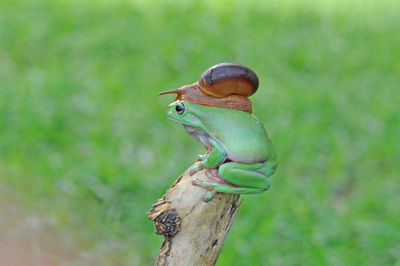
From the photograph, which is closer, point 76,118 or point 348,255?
point 348,255

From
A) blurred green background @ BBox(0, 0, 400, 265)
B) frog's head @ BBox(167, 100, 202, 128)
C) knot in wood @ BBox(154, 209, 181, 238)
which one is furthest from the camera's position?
blurred green background @ BBox(0, 0, 400, 265)

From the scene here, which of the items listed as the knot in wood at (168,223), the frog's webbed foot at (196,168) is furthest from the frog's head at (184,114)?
the knot in wood at (168,223)

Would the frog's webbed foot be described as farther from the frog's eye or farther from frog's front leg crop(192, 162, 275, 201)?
the frog's eye

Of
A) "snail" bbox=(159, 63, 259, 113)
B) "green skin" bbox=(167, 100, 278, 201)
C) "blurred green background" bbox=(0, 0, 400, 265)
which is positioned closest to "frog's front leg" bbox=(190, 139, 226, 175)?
"green skin" bbox=(167, 100, 278, 201)

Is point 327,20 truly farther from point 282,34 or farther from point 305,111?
point 305,111

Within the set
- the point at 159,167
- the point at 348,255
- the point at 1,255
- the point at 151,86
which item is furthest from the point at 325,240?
the point at 151,86

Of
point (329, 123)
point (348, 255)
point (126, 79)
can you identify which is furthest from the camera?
point (126, 79)
